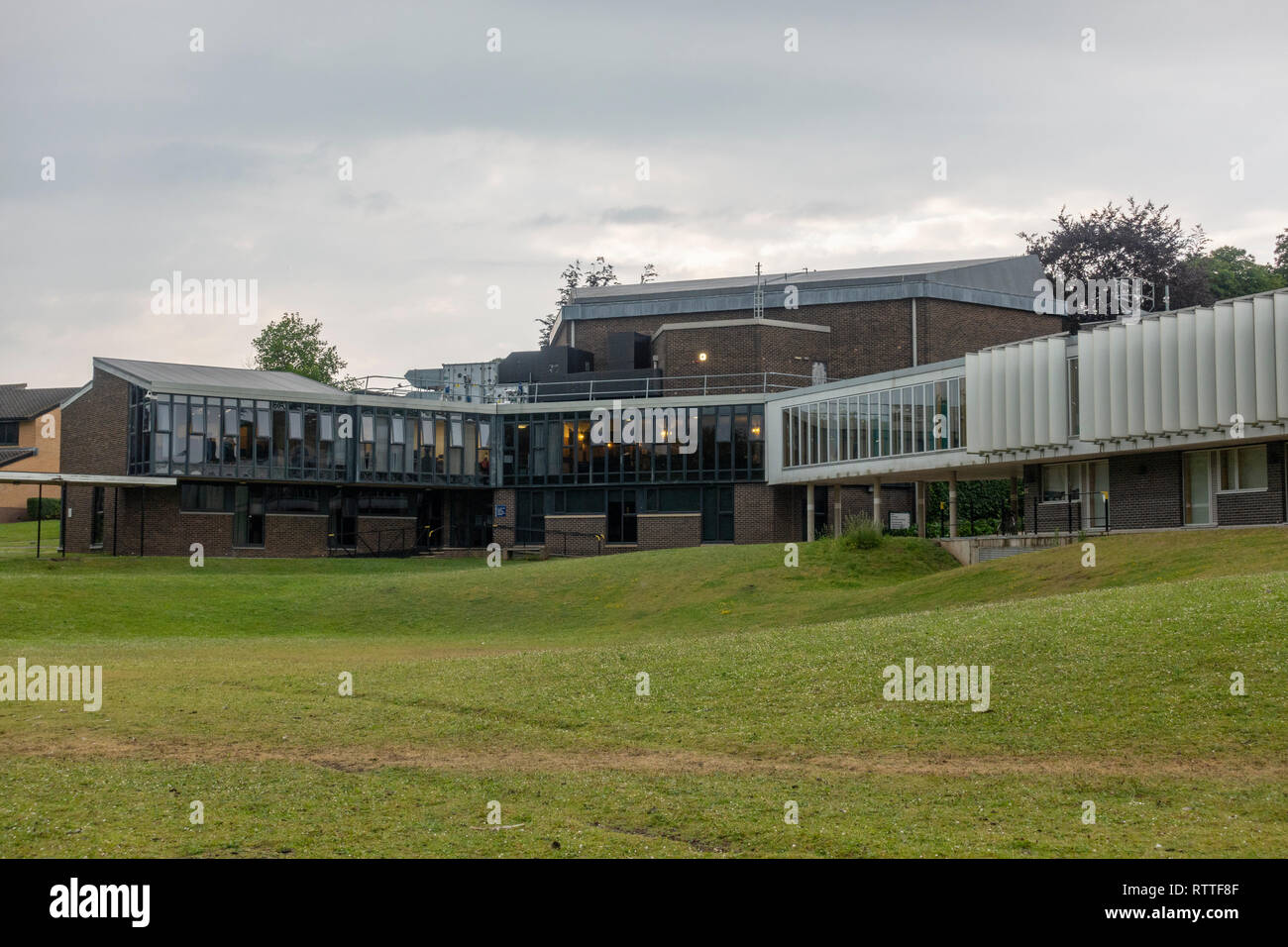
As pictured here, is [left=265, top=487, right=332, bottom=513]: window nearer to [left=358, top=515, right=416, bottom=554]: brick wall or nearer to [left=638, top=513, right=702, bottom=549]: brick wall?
[left=358, top=515, right=416, bottom=554]: brick wall

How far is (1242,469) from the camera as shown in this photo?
33.2 metres

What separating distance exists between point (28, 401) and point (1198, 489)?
283 feet

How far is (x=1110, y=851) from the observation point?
9.48m

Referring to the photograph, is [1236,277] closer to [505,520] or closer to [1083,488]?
[1083,488]

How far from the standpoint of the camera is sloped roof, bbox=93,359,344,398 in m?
53.5

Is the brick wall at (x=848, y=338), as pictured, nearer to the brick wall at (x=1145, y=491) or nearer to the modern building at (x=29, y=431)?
the brick wall at (x=1145, y=491)

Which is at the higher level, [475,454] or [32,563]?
[475,454]

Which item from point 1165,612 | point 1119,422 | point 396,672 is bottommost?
point 396,672

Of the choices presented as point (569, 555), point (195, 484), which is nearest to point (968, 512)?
point (569, 555)

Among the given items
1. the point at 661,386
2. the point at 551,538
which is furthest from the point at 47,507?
the point at 661,386

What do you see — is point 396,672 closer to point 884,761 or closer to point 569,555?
point 884,761

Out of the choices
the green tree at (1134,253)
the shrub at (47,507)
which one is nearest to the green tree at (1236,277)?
the green tree at (1134,253)

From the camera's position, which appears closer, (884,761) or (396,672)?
(884,761)
